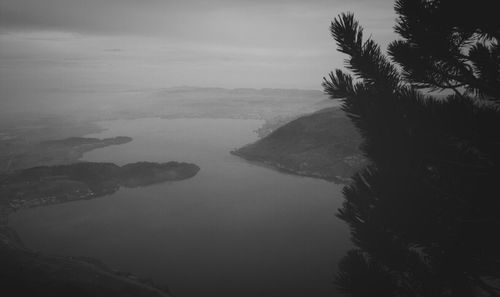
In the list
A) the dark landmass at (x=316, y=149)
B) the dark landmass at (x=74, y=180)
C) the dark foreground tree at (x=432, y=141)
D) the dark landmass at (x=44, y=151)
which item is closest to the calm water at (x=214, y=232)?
the dark landmass at (x=74, y=180)

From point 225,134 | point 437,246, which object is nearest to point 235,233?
point 437,246

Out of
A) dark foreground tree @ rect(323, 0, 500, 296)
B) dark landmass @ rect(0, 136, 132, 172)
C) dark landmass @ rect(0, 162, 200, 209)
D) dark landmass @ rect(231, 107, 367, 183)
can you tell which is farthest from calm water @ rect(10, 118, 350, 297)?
dark landmass @ rect(0, 136, 132, 172)

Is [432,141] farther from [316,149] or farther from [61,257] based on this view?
[316,149]

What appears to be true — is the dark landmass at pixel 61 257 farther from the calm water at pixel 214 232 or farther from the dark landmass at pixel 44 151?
the dark landmass at pixel 44 151

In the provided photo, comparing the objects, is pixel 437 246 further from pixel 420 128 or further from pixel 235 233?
pixel 235 233

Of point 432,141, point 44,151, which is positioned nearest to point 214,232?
point 432,141

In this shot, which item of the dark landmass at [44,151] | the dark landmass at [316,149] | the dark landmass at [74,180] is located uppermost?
the dark landmass at [316,149]
